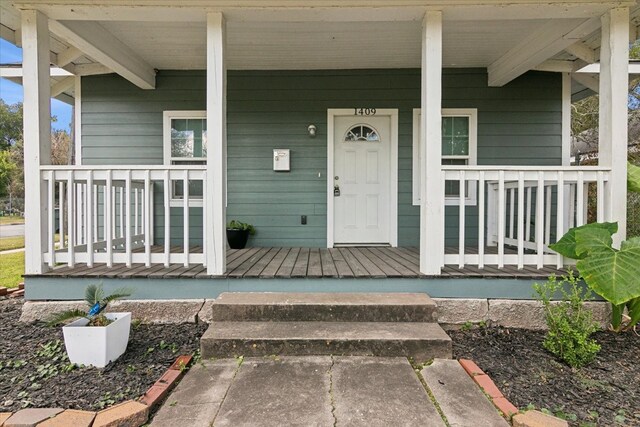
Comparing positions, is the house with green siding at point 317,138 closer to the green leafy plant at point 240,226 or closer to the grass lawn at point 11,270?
the green leafy plant at point 240,226

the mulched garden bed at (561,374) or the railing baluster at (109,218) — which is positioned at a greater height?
the railing baluster at (109,218)

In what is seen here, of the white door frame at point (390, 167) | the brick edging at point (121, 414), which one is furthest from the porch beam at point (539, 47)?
the brick edging at point (121, 414)

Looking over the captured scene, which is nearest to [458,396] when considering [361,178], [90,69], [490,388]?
[490,388]

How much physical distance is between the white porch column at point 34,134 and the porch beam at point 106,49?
0.89 feet

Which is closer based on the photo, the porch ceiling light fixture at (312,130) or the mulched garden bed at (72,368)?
the mulched garden bed at (72,368)

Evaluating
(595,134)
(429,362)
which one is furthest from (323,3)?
(595,134)

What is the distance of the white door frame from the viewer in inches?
181

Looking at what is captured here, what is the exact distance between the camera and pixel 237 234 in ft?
14.6

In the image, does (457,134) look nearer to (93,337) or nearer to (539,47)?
(539,47)

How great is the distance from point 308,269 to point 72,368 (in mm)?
1740

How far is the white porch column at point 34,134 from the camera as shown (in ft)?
9.26

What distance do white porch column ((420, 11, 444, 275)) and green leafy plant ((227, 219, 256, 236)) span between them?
2477mm

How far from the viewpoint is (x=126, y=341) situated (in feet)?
7.68

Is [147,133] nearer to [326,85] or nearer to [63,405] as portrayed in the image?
[326,85]
